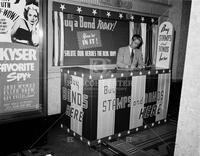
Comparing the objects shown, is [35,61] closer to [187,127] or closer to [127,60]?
[127,60]

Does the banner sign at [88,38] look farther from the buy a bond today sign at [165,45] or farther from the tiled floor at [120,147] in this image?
the tiled floor at [120,147]

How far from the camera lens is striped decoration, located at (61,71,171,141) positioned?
3062 millimetres

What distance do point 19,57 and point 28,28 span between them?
44 cm

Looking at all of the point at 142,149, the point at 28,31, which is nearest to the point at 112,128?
the point at 142,149

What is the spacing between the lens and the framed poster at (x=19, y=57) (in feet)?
9.40

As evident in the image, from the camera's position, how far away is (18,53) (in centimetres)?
298

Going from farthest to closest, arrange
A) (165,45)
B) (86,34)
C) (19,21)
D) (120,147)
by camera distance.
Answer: (165,45)
(86,34)
(120,147)
(19,21)

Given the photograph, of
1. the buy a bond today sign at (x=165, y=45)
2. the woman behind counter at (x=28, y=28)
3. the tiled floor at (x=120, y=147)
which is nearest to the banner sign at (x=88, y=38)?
the woman behind counter at (x=28, y=28)

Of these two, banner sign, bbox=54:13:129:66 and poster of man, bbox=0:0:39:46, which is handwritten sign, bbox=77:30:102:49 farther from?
poster of man, bbox=0:0:39:46

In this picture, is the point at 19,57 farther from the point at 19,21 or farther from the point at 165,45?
the point at 165,45

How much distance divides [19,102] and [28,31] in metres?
1.05

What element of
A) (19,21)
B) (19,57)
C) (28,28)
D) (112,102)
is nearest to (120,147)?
(112,102)

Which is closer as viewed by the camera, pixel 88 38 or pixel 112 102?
pixel 112 102

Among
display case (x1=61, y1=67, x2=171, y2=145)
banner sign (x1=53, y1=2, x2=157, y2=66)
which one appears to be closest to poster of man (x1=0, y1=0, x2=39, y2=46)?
banner sign (x1=53, y1=2, x2=157, y2=66)
